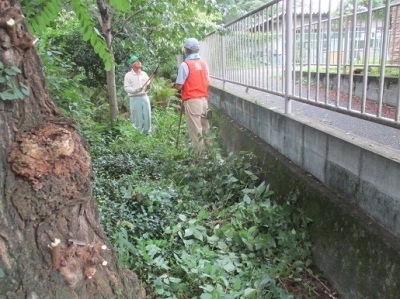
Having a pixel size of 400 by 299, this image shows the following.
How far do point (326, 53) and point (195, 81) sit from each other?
3.00 meters

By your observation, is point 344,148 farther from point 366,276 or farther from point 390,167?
point 366,276

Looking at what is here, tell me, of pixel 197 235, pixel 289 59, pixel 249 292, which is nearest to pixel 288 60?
pixel 289 59

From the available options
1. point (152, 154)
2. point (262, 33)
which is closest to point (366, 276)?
point (262, 33)

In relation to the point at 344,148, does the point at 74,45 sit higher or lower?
higher

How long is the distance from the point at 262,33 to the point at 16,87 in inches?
147

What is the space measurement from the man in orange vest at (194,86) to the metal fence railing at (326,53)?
0.63m

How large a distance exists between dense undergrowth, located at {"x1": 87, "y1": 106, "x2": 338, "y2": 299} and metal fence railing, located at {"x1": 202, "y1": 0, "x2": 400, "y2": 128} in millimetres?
1051

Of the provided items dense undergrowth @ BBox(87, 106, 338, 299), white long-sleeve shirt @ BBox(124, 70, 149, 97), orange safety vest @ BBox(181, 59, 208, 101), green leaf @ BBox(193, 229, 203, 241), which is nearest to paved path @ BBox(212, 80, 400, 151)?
dense undergrowth @ BBox(87, 106, 338, 299)

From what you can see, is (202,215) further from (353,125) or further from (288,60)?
(288,60)

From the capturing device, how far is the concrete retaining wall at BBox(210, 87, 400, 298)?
2.22m

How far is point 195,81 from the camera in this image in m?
5.96

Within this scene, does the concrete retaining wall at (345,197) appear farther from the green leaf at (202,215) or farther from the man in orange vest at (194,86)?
the man in orange vest at (194,86)

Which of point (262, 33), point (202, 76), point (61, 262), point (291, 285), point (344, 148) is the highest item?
point (262, 33)

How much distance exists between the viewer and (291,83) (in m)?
3.99
